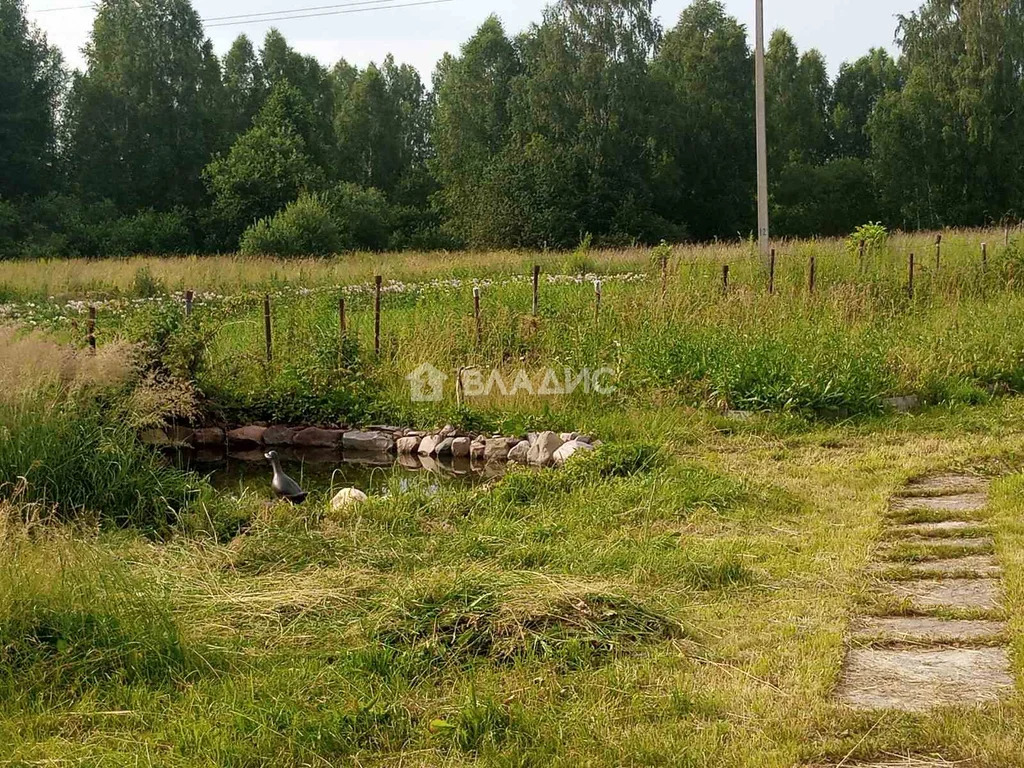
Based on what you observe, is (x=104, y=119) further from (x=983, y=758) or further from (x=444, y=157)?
(x=983, y=758)

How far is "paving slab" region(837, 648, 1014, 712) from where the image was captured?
11.8 feet

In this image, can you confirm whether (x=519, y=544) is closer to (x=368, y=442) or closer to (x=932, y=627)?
(x=932, y=627)

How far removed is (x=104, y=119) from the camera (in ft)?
149

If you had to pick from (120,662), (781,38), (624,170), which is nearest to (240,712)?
(120,662)

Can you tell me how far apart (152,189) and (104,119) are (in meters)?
3.48

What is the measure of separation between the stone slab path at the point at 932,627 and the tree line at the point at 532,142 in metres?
33.1

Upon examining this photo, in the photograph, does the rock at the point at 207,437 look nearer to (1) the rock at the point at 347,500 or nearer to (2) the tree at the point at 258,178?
(1) the rock at the point at 347,500

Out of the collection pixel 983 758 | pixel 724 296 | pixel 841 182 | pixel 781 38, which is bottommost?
pixel 983 758

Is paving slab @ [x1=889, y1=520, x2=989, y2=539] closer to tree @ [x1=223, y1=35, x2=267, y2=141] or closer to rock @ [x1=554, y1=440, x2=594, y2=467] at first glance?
rock @ [x1=554, y1=440, x2=594, y2=467]

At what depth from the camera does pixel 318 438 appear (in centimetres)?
993

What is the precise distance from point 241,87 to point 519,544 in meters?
52.2

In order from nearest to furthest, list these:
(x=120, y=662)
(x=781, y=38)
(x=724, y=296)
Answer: (x=120, y=662) < (x=724, y=296) < (x=781, y=38)

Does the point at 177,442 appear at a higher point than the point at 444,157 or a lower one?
lower

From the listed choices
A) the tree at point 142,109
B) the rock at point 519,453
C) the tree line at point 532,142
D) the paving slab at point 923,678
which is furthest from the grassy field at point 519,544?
the tree at point 142,109
